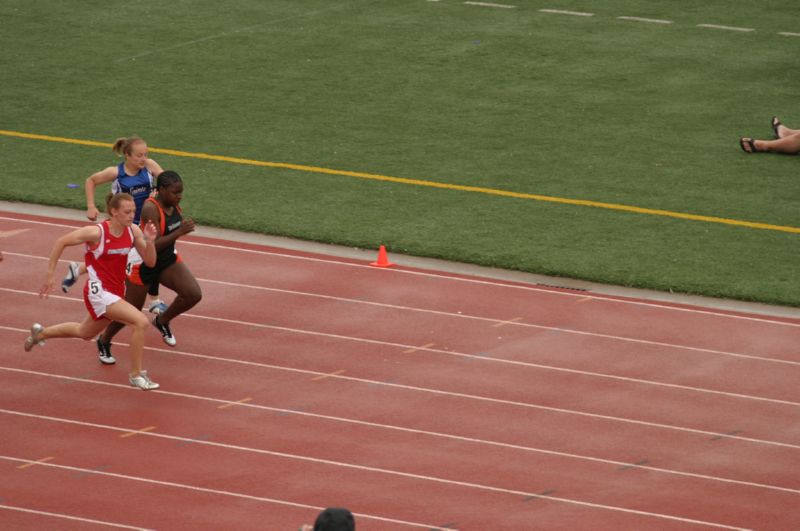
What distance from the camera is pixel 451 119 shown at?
2048 cm

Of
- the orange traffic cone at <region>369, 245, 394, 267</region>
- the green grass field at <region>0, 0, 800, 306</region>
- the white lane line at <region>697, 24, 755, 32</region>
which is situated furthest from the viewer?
the white lane line at <region>697, 24, 755, 32</region>

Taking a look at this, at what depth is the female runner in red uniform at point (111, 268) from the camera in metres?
11.7

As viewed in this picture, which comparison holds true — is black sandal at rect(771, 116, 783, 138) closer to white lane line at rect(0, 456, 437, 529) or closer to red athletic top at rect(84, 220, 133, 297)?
red athletic top at rect(84, 220, 133, 297)

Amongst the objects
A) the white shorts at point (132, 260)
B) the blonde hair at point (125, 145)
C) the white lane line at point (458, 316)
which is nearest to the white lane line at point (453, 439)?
the white shorts at point (132, 260)

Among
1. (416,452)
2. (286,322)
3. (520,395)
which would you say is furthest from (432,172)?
(416,452)

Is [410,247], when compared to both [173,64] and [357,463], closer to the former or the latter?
[357,463]

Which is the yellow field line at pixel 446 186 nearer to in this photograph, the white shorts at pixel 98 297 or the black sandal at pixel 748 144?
the black sandal at pixel 748 144

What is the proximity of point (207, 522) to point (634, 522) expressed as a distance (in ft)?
8.98

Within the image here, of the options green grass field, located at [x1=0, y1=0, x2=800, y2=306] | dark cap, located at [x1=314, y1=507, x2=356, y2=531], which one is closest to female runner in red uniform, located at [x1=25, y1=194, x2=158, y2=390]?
green grass field, located at [x1=0, y1=0, x2=800, y2=306]

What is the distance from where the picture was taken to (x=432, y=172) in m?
18.3

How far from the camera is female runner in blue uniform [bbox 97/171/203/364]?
1249cm

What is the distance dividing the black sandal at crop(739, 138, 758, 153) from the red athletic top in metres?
9.47

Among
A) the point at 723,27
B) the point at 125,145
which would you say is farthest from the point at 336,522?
the point at 723,27

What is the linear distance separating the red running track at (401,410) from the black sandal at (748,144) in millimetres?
5252
